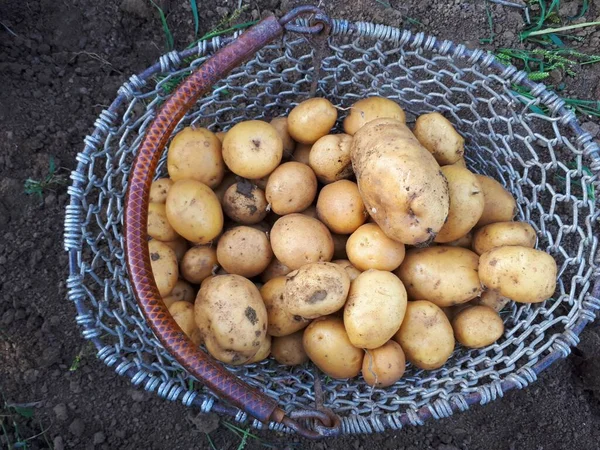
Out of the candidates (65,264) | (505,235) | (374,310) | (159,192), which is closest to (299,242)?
(374,310)

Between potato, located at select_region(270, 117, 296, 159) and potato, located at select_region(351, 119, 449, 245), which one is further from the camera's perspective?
potato, located at select_region(270, 117, 296, 159)

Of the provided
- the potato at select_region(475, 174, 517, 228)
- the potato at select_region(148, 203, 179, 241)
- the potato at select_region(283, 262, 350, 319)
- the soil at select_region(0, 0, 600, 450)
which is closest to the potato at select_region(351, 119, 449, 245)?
the potato at select_region(283, 262, 350, 319)

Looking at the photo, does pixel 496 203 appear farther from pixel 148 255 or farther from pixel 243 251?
pixel 148 255

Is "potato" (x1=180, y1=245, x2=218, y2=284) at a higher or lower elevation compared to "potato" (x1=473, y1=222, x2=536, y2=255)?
lower

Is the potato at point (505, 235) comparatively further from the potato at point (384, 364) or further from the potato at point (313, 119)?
the potato at point (313, 119)

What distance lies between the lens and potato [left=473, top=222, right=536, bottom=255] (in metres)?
1.64

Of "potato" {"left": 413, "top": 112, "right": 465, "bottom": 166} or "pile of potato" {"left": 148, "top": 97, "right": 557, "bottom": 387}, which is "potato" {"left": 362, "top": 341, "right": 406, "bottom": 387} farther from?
"potato" {"left": 413, "top": 112, "right": 465, "bottom": 166}

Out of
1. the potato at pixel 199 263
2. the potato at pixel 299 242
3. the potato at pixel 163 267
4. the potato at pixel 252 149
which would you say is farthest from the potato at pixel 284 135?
the potato at pixel 163 267

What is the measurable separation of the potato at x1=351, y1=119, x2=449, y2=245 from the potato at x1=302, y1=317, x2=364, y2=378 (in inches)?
13.6

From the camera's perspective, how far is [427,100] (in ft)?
6.55

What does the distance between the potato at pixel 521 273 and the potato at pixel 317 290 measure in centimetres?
47

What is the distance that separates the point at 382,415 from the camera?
1558mm

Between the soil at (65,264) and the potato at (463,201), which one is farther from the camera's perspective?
the soil at (65,264)

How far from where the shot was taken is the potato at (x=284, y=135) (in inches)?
73.7
